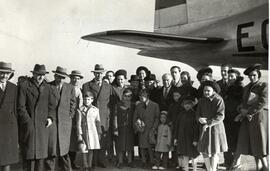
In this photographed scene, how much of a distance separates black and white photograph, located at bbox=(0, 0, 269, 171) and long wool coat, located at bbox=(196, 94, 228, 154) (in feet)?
0.03

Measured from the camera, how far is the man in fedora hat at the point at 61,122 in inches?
134

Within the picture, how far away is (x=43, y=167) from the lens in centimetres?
335

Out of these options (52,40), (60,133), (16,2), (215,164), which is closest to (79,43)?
(52,40)

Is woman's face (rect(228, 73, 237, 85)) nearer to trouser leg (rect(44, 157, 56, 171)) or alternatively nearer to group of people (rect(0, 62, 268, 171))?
group of people (rect(0, 62, 268, 171))

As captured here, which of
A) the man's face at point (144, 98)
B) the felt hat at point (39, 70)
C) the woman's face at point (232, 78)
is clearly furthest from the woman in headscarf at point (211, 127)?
the felt hat at point (39, 70)

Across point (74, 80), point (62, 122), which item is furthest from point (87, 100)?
point (62, 122)

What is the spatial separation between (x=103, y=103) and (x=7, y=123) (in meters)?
1.14

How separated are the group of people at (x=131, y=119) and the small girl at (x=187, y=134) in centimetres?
1

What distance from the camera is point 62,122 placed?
3.46 meters

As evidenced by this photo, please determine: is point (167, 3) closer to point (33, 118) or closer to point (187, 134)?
point (187, 134)

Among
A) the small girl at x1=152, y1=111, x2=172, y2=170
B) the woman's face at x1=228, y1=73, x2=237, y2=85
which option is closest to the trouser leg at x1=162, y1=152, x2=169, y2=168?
the small girl at x1=152, y1=111, x2=172, y2=170

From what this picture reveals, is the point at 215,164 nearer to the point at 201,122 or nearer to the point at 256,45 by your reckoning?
the point at 201,122

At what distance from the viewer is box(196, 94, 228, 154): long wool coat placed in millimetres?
3184

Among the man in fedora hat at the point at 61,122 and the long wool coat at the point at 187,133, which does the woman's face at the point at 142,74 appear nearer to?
the long wool coat at the point at 187,133
